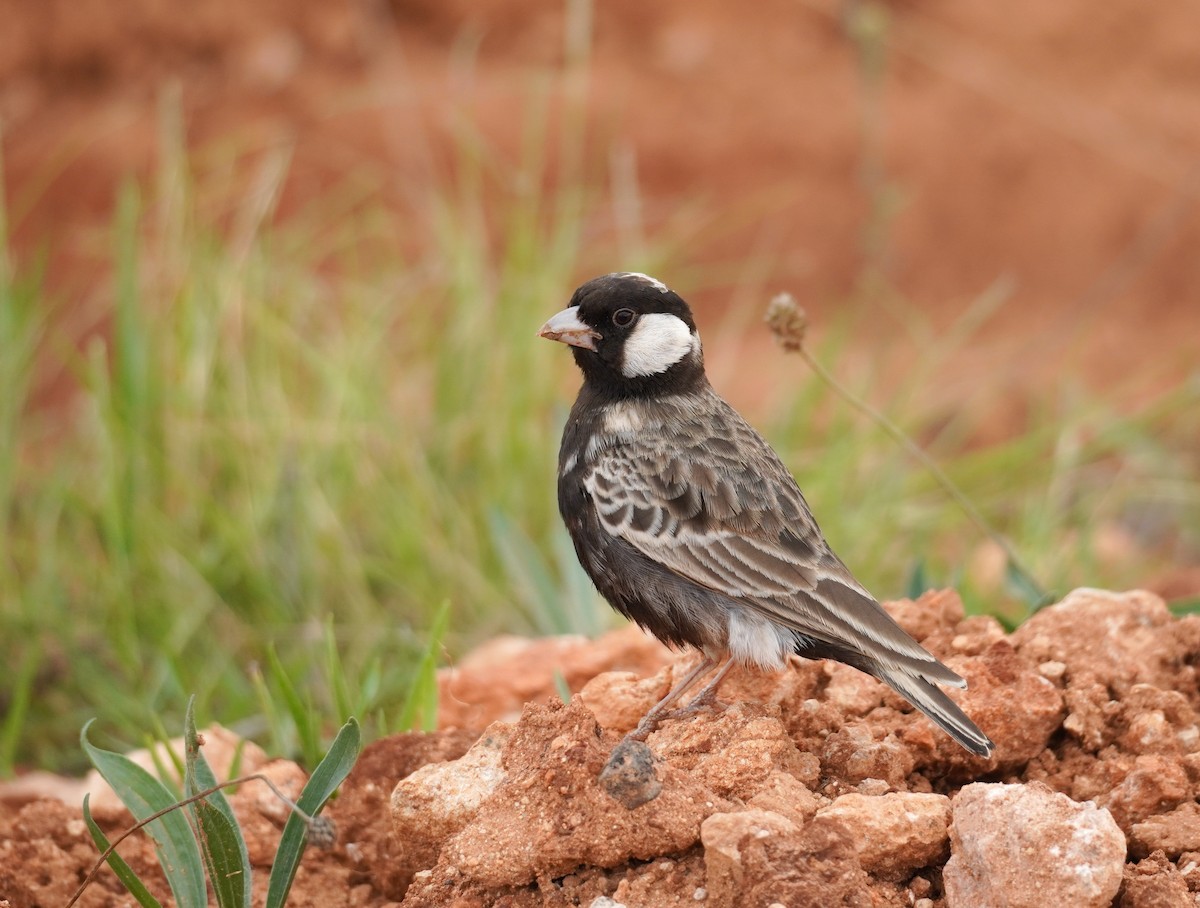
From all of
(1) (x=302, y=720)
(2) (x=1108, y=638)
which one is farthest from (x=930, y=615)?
(1) (x=302, y=720)

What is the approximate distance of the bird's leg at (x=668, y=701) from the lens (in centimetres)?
330

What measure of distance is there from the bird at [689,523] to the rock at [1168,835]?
17.0 inches

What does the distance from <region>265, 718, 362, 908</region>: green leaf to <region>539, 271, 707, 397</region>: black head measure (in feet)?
4.63

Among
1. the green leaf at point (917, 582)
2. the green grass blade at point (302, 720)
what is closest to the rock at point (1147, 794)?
the green leaf at point (917, 582)

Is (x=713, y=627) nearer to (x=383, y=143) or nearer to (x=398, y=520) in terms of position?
(x=398, y=520)

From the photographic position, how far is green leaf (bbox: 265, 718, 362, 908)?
2.85 meters

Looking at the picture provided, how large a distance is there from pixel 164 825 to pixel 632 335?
1732 millimetres

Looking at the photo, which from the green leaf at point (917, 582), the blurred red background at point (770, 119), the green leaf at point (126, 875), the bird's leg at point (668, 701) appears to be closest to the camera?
the green leaf at point (126, 875)

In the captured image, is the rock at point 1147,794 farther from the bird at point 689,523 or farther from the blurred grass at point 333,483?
the blurred grass at point 333,483

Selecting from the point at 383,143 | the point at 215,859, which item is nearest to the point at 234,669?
the point at 215,859

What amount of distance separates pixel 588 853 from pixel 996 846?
0.72 m

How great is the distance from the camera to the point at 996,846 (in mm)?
2637

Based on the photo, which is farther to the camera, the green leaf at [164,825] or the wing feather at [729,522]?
the wing feather at [729,522]

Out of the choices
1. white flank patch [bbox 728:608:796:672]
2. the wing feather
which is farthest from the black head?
white flank patch [bbox 728:608:796:672]
